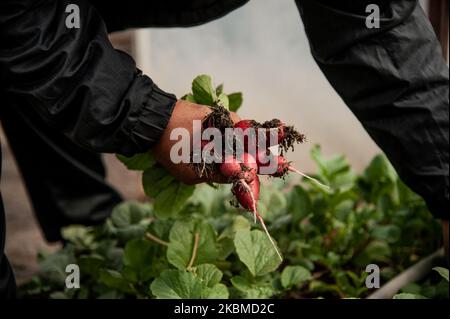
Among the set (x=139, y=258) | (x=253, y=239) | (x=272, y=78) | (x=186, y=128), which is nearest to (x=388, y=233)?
(x=253, y=239)

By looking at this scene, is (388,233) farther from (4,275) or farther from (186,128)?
(4,275)

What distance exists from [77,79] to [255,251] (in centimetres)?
42

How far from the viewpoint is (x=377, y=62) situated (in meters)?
1.24

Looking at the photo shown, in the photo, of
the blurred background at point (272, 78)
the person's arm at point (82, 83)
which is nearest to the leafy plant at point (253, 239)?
the person's arm at point (82, 83)

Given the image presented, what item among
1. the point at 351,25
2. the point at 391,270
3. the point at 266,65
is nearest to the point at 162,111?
the point at 351,25

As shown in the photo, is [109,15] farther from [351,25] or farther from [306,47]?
[306,47]

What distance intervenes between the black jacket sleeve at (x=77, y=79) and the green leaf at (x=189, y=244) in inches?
9.2

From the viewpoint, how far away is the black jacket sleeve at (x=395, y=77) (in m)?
1.22

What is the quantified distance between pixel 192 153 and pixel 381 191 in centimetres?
75

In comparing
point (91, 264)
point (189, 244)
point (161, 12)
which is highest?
point (161, 12)

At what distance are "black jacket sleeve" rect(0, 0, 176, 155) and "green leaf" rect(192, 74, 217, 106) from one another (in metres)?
0.09

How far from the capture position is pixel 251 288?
1.27m

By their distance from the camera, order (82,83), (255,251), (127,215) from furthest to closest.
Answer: (127,215) → (255,251) → (82,83)

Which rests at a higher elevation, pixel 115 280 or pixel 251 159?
pixel 251 159
